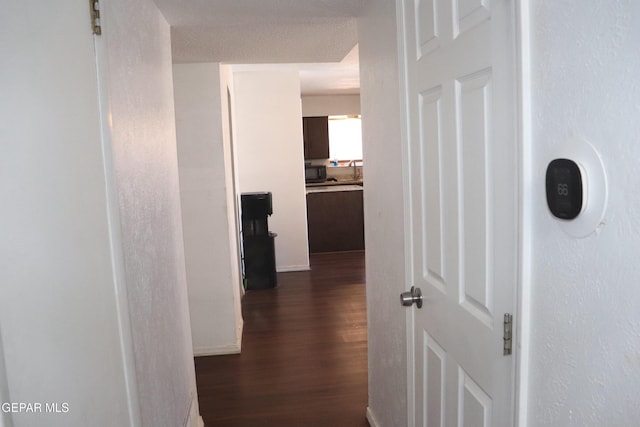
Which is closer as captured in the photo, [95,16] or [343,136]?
[95,16]

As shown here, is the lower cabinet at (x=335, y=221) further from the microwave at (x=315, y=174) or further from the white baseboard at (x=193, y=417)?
the white baseboard at (x=193, y=417)

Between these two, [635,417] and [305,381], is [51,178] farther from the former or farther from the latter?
[305,381]

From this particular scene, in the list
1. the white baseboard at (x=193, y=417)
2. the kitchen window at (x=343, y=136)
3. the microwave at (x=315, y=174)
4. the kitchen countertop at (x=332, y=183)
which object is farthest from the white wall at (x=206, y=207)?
the kitchen window at (x=343, y=136)

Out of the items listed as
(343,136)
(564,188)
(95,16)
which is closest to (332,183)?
(343,136)

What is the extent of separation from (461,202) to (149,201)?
3.80 ft

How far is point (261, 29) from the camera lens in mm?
2693

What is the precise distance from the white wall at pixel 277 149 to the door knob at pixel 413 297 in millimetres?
4425

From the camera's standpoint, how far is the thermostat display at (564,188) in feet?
2.61

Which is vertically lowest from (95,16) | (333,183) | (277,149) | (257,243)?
(257,243)

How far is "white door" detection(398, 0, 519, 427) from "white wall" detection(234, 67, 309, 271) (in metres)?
4.34

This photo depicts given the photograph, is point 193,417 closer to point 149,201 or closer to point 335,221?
point 149,201

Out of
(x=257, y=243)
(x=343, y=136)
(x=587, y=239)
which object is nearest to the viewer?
(x=587, y=239)

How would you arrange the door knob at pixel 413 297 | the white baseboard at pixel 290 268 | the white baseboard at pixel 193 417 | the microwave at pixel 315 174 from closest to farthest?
the door knob at pixel 413 297 → the white baseboard at pixel 193 417 → the white baseboard at pixel 290 268 → the microwave at pixel 315 174

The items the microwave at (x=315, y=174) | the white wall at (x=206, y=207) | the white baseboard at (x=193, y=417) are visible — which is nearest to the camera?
the white baseboard at (x=193, y=417)
